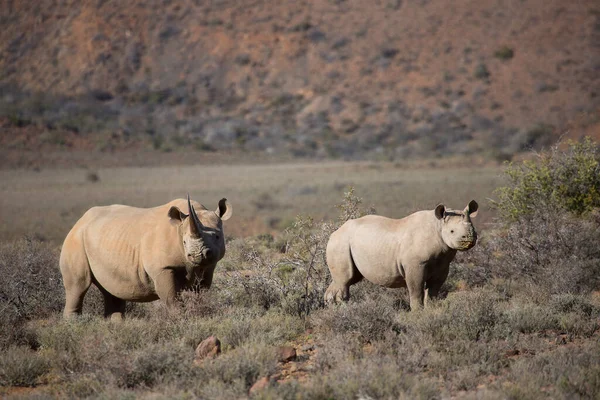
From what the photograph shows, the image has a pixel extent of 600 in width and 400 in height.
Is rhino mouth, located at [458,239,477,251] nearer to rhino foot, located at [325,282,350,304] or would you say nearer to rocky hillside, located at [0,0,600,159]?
rhino foot, located at [325,282,350,304]

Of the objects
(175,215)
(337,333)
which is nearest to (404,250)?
(337,333)

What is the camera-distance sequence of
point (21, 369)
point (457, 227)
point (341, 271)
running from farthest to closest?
point (341, 271) < point (457, 227) < point (21, 369)

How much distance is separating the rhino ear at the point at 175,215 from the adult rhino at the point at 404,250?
232 cm

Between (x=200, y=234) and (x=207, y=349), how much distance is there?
126 centimetres

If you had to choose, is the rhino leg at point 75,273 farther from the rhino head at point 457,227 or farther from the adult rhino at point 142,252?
the rhino head at point 457,227

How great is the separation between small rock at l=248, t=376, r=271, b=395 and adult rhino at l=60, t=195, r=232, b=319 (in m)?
1.82

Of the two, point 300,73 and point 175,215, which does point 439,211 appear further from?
point 300,73

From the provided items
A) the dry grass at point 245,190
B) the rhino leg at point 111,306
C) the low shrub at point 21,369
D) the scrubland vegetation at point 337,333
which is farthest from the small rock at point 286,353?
the dry grass at point 245,190

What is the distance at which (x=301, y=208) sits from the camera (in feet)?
104

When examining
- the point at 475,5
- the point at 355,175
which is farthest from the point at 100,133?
the point at 475,5

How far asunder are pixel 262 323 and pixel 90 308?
10.0ft

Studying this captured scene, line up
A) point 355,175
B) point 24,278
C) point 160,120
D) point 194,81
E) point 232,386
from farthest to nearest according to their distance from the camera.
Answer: point 194,81
point 160,120
point 355,175
point 24,278
point 232,386

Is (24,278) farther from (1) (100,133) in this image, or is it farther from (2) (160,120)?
(2) (160,120)

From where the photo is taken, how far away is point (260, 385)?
5.98 m
